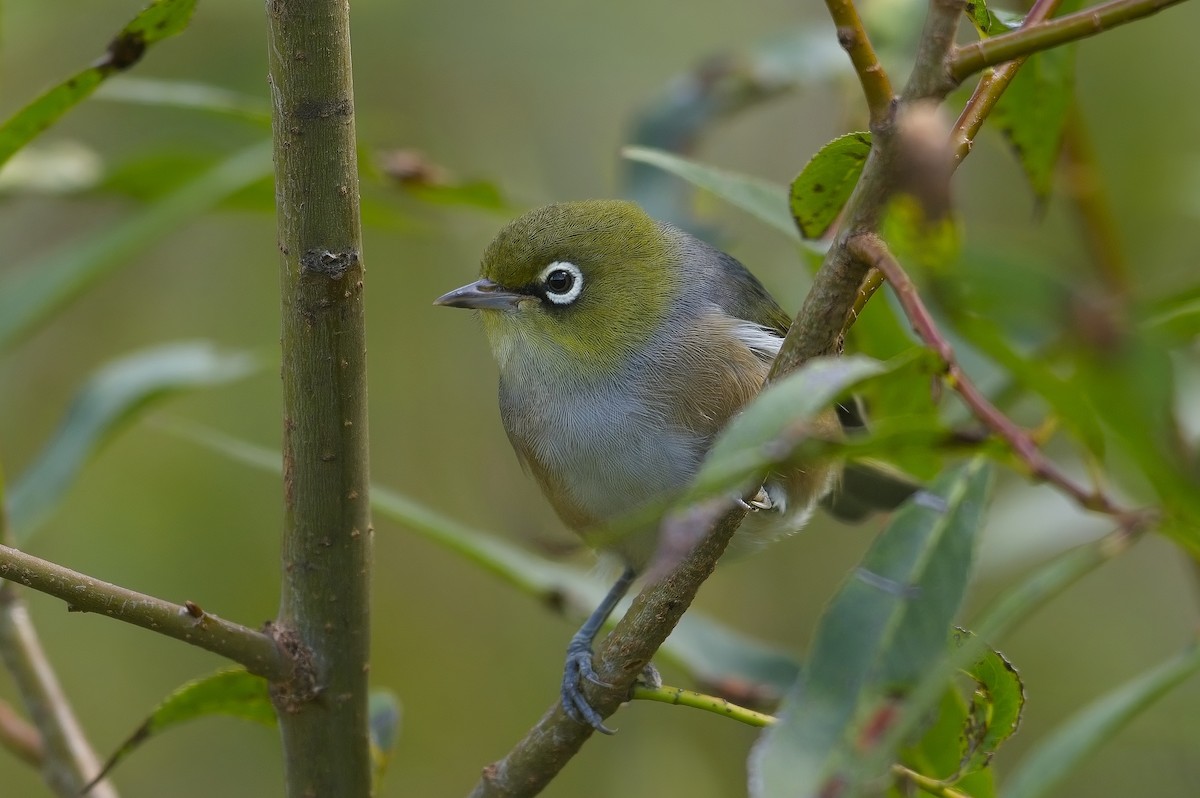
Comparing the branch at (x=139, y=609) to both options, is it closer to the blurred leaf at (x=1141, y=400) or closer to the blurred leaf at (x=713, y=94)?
the blurred leaf at (x=1141, y=400)

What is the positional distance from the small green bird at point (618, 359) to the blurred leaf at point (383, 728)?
0.55 m

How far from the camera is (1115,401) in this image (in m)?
1.42

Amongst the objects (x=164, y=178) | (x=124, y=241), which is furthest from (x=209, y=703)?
(x=164, y=178)

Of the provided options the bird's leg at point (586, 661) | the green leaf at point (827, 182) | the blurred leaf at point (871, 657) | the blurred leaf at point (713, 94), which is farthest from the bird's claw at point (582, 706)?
the blurred leaf at point (713, 94)

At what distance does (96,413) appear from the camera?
3322 mm

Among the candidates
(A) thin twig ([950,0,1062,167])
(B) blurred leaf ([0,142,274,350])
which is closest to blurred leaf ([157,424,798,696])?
(B) blurred leaf ([0,142,274,350])

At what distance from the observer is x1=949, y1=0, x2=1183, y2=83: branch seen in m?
1.39

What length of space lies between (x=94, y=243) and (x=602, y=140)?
437 centimetres

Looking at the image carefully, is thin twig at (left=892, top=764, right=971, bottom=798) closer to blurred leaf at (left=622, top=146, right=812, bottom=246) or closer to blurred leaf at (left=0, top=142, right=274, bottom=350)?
blurred leaf at (left=622, top=146, right=812, bottom=246)

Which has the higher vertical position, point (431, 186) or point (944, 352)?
point (944, 352)

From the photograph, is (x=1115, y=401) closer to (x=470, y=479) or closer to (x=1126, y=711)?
(x=1126, y=711)

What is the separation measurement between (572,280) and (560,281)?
0.11 feet

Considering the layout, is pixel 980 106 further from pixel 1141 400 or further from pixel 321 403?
pixel 321 403

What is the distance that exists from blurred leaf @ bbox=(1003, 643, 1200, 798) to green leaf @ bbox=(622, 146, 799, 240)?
3.65 ft
